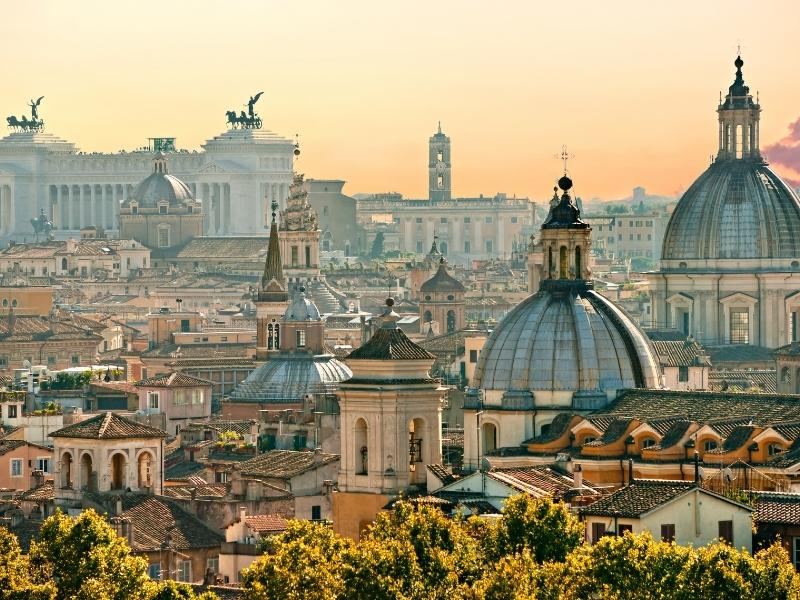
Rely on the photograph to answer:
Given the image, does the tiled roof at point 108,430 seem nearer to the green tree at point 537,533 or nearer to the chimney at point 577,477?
the chimney at point 577,477

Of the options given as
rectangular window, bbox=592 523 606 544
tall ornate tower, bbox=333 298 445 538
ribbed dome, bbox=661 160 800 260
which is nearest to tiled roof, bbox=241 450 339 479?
tall ornate tower, bbox=333 298 445 538

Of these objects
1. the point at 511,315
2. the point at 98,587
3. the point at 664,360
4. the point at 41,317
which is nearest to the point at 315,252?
the point at 41,317

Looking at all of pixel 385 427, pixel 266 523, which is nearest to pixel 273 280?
pixel 266 523

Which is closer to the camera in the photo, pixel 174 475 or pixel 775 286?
pixel 174 475

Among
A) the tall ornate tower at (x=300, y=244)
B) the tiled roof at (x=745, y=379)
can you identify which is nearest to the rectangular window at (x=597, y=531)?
the tiled roof at (x=745, y=379)

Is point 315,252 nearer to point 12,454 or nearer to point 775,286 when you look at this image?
point 775,286

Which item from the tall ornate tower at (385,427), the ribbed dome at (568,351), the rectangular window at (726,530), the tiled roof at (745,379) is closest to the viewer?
the rectangular window at (726,530)

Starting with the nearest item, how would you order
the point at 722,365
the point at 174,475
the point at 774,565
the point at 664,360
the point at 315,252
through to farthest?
the point at 774,565 < the point at 174,475 < the point at 664,360 < the point at 722,365 < the point at 315,252
